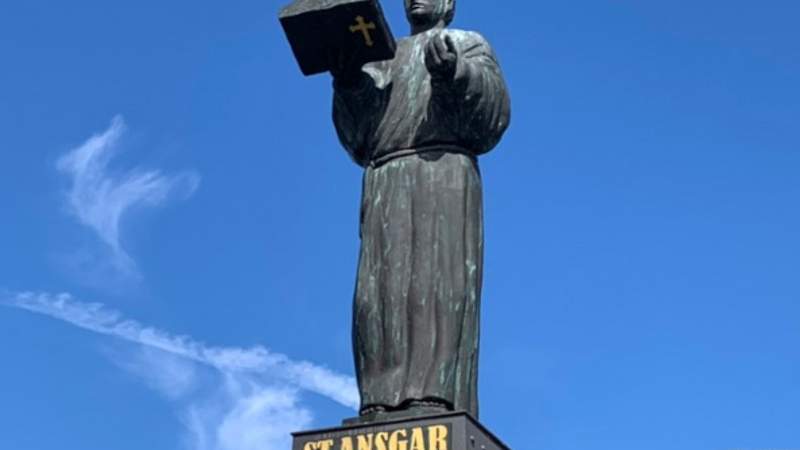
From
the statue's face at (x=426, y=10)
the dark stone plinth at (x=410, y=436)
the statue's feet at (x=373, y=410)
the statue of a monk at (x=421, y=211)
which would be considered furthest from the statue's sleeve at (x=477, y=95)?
the dark stone plinth at (x=410, y=436)

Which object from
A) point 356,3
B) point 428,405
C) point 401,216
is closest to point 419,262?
point 401,216

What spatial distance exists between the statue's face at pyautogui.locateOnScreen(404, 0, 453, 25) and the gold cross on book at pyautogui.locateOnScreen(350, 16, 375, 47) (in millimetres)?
987

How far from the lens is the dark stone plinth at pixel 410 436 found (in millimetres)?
9774

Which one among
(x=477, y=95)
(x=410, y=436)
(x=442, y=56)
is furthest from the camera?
(x=477, y=95)

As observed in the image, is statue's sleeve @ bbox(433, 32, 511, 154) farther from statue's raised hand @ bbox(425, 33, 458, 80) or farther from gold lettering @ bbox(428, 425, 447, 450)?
gold lettering @ bbox(428, 425, 447, 450)

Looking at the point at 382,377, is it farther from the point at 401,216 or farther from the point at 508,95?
the point at 508,95

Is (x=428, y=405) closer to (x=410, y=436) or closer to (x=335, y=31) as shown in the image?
(x=410, y=436)

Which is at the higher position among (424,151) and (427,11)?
(427,11)

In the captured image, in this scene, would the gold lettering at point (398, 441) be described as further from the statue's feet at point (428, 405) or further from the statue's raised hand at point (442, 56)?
the statue's raised hand at point (442, 56)

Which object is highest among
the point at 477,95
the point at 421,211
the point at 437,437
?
the point at 477,95

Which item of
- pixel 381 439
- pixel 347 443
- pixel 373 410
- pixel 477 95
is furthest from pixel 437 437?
pixel 477 95

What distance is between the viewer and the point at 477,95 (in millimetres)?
10961

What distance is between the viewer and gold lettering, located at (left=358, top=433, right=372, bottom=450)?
10031 millimetres

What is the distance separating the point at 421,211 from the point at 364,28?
155 centimetres
